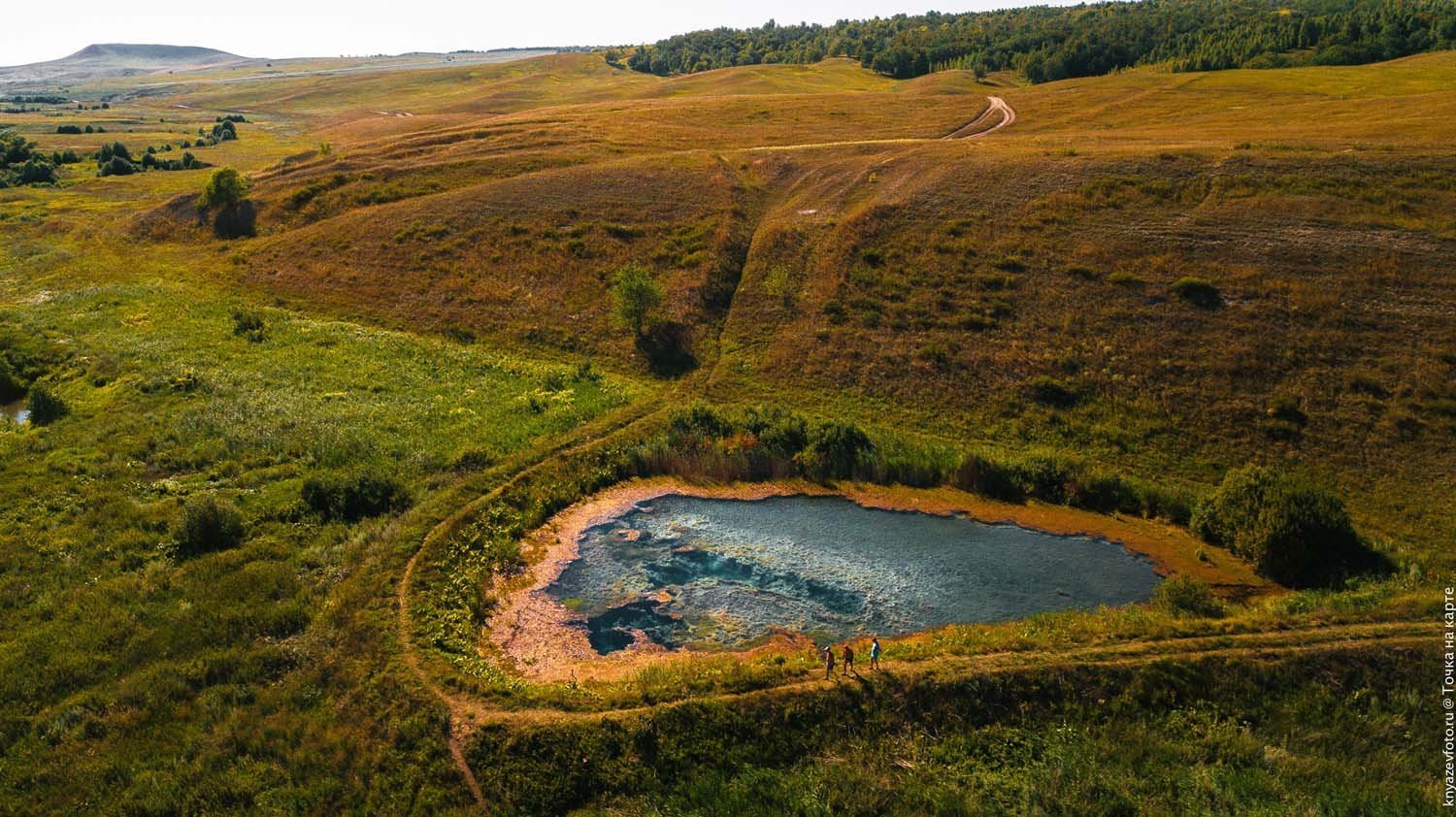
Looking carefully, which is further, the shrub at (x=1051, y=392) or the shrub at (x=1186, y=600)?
the shrub at (x=1051, y=392)

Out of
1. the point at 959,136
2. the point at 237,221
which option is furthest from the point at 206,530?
the point at 959,136

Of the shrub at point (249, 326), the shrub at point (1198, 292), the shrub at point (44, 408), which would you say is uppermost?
the shrub at point (1198, 292)

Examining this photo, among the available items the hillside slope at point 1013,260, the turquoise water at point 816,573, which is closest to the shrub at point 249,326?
the hillside slope at point 1013,260

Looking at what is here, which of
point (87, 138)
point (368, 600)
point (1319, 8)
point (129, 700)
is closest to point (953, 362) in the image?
point (368, 600)

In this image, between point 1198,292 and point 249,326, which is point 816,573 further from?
point 249,326

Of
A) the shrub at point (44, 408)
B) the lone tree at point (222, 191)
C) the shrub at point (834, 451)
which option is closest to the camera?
the shrub at point (834, 451)

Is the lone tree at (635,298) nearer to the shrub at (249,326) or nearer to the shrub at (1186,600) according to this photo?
the shrub at (249,326)
